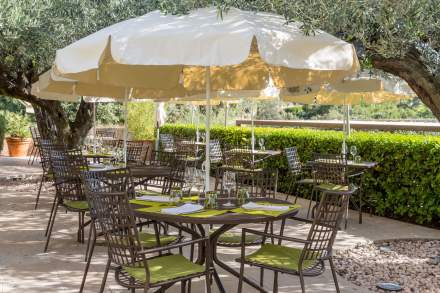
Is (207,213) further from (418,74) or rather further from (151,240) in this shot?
(418,74)

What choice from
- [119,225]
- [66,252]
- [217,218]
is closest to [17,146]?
[66,252]

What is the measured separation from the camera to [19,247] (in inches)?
245

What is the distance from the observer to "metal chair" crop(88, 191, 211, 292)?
3555mm

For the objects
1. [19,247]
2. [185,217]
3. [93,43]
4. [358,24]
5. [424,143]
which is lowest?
[19,247]

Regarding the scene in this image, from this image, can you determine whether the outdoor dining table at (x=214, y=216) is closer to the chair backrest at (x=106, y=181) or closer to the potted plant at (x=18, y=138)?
the chair backrest at (x=106, y=181)

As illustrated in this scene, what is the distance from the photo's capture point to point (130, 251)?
143 inches

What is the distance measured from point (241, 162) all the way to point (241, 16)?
239 inches

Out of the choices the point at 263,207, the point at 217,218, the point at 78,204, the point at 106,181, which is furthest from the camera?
the point at 78,204

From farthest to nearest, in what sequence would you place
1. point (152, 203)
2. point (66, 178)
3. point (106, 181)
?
point (66, 178) → point (106, 181) → point (152, 203)

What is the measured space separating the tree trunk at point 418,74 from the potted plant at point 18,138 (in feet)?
52.9

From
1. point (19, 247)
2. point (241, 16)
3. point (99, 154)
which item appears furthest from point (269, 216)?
point (99, 154)

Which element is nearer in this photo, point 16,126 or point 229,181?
point 229,181

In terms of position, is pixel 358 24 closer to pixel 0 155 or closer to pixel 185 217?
pixel 185 217

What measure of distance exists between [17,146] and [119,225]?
16.7 m
